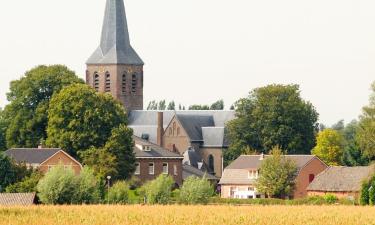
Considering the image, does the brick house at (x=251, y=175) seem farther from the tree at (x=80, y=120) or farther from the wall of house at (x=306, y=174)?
the tree at (x=80, y=120)

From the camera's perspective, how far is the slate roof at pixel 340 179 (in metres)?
107

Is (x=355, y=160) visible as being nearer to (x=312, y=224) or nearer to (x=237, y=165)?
(x=237, y=165)

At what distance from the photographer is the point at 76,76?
125 meters

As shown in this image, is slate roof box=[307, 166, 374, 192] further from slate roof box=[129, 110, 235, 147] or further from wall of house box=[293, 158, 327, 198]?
slate roof box=[129, 110, 235, 147]

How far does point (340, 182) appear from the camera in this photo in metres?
109

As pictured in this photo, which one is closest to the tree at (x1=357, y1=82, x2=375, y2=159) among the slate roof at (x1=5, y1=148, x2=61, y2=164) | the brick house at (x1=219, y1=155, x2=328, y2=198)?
the brick house at (x1=219, y1=155, x2=328, y2=198)

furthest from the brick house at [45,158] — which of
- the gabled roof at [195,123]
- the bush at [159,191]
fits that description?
the gabled roof at [195,123]

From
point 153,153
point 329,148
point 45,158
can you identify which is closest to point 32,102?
point 153,153

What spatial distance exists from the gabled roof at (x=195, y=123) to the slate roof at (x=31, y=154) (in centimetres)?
4296

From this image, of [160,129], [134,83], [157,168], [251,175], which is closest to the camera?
[251,175]

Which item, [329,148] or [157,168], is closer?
[157,168]

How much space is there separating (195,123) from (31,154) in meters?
47.4

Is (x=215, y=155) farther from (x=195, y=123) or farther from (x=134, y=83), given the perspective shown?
(x=134, y=83)

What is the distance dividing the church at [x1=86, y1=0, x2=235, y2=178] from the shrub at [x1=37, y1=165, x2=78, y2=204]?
5187cm
